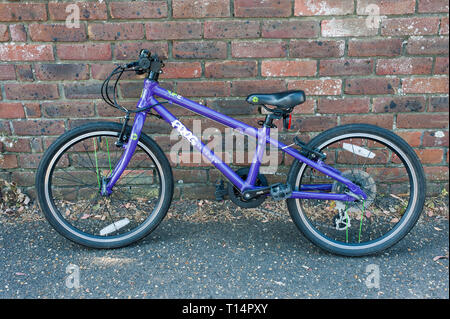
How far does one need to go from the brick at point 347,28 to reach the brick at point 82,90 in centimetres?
158

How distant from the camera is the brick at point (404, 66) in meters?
2.50

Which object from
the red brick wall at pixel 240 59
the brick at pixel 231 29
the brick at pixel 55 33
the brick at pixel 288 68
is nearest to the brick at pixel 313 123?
the red brick wall at pixel 240 59

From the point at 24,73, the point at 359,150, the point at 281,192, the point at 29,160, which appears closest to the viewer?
the point at 281,192

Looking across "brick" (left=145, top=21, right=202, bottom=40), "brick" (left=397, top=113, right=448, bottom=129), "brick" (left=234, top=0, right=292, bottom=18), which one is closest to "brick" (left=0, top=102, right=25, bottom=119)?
"brick" (left=145, top=21, right=202, bottom=40)

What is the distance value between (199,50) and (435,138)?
5.87 feet

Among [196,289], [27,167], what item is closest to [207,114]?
[196,289]

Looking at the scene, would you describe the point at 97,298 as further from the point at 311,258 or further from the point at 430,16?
the point at 430,16

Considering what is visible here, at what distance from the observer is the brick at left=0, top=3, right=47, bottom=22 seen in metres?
2.43

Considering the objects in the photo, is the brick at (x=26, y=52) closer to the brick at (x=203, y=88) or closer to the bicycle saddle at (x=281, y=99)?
the brick at (x=203, y=88)

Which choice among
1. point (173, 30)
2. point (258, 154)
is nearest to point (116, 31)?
point (173, 30)

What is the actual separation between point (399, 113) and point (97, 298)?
2268 millimetres

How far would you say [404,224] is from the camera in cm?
227

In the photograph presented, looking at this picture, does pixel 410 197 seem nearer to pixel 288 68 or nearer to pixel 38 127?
pixel 288 68

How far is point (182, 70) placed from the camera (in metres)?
2.53
